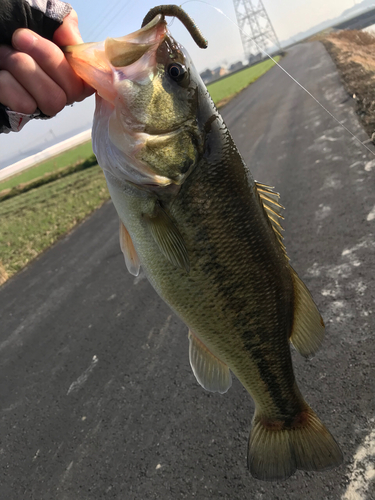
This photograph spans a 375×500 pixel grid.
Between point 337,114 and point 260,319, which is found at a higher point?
point 260,319

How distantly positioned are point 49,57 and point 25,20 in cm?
17

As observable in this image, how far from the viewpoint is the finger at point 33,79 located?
130 cm

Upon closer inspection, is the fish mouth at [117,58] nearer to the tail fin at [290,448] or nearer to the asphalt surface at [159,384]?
the tail fin at [290,448]

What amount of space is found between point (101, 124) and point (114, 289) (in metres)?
4.51

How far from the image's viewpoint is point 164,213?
1.52 meters

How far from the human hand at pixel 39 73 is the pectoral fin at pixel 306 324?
1393 millimetres

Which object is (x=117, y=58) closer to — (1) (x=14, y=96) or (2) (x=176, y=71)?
(2) (x=176, y=71)

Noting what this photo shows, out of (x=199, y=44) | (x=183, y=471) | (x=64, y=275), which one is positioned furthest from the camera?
(x=64, y=275)

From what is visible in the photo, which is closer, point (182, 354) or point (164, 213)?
point (164, 213)

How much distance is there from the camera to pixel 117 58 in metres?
1.41

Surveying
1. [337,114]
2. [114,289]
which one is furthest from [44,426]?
[337,114]

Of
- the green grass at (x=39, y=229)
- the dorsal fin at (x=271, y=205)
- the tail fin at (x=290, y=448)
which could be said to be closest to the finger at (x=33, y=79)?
the dorsal fin at (x=271, y=205)

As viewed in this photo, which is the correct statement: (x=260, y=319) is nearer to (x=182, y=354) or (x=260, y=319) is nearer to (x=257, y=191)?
(x=257, y=191)

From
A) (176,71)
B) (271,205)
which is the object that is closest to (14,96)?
(176,71)
